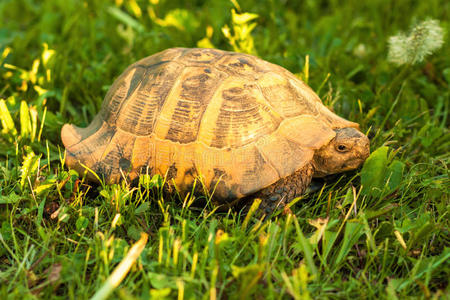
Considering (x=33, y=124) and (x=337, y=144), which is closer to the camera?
(x=337, y=144)

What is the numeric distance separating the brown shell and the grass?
192mm

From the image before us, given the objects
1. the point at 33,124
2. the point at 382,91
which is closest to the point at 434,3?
the point at 382,91

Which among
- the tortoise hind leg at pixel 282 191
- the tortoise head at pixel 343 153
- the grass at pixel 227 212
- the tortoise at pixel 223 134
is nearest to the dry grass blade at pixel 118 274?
the grass at pixel 227 212

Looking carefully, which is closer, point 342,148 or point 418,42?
point 342,148

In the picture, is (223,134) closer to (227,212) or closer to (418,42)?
(227,212)

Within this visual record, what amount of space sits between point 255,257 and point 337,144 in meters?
0.98

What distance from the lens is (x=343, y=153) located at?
2506 mm

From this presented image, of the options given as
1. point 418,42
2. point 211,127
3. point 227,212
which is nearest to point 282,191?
point 227,212

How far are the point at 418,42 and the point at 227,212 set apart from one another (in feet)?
6.84

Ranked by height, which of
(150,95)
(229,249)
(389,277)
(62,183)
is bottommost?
(389,277)

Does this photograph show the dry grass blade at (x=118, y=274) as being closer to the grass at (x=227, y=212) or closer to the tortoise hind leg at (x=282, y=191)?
the grass at (x=227, y=212)

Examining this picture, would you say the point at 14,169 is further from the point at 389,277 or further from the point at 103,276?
the point at 389,277

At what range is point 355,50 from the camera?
163 inches

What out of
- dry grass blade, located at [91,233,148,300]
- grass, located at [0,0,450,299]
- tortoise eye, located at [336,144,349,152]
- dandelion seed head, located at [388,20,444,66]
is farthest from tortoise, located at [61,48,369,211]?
dandelion seed head, located at [388,20,444,66]
